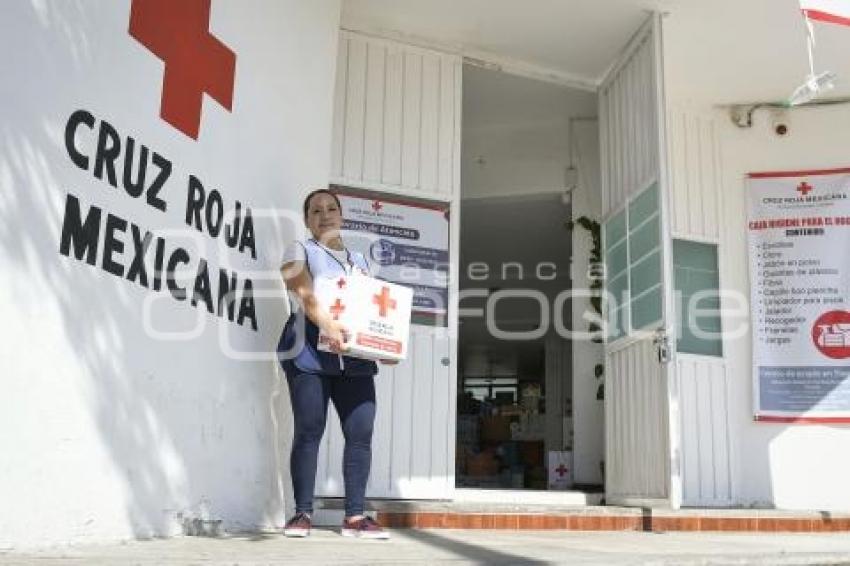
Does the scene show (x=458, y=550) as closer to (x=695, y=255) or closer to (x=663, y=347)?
(x=663, y=347)

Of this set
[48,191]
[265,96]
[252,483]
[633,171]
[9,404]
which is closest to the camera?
[9,404]

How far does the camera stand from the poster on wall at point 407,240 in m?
3.90

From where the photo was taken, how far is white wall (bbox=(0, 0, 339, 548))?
191 cm

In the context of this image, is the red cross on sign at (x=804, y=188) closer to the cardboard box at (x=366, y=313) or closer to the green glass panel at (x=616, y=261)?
the green glass panel at (x=616, y=261)

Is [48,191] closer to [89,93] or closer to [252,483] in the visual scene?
[89,93]

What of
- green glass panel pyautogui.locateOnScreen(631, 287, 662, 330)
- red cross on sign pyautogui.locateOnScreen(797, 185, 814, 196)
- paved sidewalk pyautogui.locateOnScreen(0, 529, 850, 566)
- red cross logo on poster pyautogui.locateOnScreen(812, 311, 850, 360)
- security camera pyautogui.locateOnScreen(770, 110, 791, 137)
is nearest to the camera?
paved sidewalk pyautogui.locateOnScreen(0, 529, 850, 566)

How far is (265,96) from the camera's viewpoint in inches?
121

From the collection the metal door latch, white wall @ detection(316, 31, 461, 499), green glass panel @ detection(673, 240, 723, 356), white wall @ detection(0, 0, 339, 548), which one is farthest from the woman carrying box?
green glass panel @ detection(673, 240, 723, 356)

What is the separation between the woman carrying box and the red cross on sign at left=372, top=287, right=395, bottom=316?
0.49 ft

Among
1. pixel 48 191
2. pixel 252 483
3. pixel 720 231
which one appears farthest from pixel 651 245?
pixel 48 191

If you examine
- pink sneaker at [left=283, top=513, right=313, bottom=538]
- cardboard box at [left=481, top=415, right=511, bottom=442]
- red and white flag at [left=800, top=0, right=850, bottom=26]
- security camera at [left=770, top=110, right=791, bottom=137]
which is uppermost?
security camera at [left=770, top=110, right=791, bottom=137]

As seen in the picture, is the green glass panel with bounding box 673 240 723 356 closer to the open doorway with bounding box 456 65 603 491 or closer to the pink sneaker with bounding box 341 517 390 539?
the open doorway with bounding box 456 65 603 491

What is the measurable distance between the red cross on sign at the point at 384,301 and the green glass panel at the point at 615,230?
6.34ft

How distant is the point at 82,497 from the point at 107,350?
37cm
